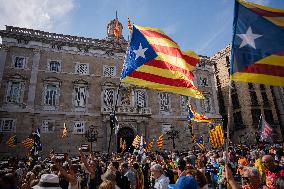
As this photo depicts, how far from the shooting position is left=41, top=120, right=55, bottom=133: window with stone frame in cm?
2502

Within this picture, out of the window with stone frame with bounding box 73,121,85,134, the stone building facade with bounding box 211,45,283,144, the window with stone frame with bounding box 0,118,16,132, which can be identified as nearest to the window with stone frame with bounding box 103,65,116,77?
the window with stone frame with bounding box 73,121,85,134

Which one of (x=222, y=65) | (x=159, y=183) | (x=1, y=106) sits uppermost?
(x=222, y=65)

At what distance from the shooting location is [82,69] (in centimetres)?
2897

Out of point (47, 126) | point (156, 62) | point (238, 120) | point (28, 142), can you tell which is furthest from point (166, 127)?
point (156, 62)

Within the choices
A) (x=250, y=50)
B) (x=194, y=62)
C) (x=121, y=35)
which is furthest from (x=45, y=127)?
(x=250, y=50)

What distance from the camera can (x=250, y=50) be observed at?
5.17 metres


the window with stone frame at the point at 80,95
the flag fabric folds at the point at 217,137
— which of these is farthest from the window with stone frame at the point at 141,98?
the flag fabric folds at the point at 217,137

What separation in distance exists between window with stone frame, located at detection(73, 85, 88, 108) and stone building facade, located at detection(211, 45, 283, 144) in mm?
20219

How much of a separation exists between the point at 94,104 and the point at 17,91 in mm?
7924

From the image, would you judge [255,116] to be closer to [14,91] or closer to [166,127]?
[166,127]

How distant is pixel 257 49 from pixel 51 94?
24.6 metres

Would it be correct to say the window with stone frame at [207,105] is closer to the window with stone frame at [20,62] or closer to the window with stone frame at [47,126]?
the window with stone frame at [47,126]

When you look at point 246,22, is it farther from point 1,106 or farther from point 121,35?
point 121,35

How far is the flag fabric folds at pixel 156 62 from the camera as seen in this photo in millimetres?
7216
